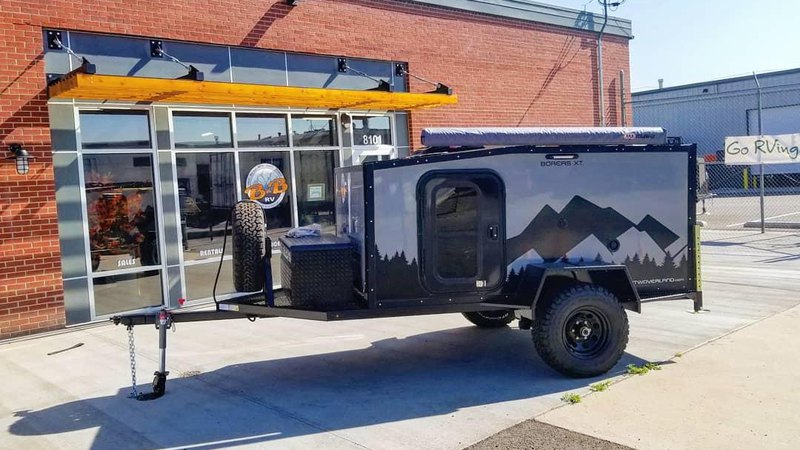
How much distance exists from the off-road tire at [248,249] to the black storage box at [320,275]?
0.94ft

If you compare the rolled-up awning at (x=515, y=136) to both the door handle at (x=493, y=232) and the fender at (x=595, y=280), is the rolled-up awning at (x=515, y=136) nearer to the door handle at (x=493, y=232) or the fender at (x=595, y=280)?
the door handle at (x=493, y=232)

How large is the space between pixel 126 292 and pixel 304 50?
15.8 feet

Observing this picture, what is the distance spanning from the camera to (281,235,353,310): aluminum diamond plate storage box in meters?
6.07

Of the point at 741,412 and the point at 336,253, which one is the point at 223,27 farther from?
the point at 741,412

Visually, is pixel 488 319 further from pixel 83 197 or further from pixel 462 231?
pixel 83 197

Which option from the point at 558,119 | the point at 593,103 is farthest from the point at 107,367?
the point at 593,103

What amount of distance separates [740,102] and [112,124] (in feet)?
110

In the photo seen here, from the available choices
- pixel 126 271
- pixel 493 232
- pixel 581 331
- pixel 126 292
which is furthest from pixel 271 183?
pixel 581 331

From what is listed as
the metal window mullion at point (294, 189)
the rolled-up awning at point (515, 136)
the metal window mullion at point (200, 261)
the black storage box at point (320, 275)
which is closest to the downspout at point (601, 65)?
the metal window mullion at point (294, 189)

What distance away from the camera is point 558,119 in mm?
16328

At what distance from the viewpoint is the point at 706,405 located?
5492mm

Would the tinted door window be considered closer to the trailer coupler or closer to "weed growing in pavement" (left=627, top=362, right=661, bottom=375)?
"weed growing in pavement" (left=627, top=362, right=661, bottom=375)

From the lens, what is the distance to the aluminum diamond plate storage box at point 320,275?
607cm

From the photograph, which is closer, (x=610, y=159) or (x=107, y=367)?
(x=610, y=159)
